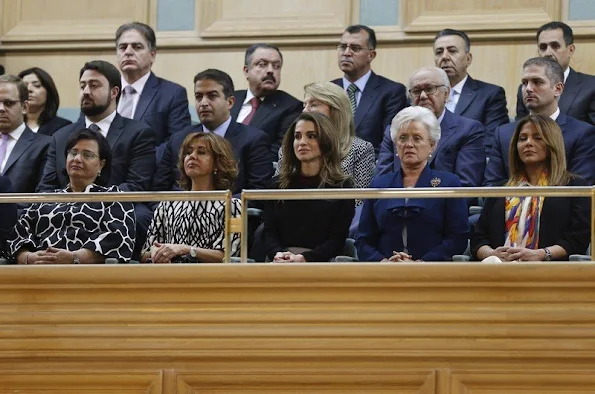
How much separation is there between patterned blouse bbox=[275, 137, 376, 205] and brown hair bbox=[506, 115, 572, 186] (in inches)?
27.9

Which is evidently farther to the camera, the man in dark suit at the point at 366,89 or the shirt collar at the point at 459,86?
the shirt collar at the point at 459,86

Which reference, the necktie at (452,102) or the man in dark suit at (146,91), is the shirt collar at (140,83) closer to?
the man in dark suit at (146,91)

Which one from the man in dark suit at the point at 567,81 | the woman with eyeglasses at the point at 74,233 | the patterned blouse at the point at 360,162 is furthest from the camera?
the man in dark suit at the point at 567,81

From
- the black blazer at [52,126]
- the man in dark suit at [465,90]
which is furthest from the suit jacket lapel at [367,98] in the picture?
the black blazer at [52,126]

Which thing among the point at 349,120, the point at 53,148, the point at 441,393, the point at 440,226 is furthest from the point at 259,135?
the point at 441,393

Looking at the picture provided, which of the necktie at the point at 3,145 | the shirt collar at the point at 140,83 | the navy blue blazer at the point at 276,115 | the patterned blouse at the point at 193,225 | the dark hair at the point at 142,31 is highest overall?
the dark hair at the point at 142,31

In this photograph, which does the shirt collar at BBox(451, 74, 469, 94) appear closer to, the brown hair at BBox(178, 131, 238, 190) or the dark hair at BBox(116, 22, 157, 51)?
the dark hair at BBox(116, 22, 157, 51)

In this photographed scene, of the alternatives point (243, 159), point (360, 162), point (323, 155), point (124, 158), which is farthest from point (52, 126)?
point (323, 155)

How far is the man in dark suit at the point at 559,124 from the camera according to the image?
16.7 ft

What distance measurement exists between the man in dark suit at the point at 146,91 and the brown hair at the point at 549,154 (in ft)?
6.52

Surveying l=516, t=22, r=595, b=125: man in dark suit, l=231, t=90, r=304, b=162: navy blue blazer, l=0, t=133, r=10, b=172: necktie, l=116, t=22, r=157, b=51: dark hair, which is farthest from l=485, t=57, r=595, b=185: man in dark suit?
l=0, t=133, r=10, b=172: necktie

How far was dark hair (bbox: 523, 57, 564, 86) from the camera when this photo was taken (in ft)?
18.2

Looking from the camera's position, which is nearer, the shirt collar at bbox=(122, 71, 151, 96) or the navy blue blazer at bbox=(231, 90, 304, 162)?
the navy blue blazer at bbox=(231, 90, 304, 162)

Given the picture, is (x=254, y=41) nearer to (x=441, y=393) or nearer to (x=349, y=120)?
(x=349, y=120)
